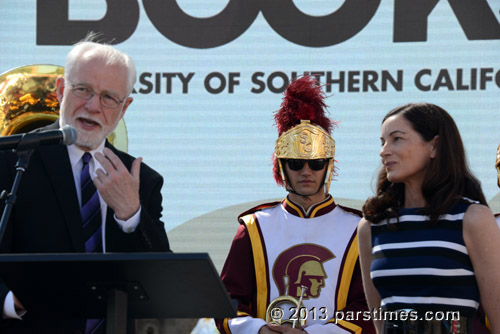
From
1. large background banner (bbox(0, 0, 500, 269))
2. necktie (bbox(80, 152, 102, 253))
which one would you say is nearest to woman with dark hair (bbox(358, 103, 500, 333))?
necktie (bbox(80, 152, 102, 253))

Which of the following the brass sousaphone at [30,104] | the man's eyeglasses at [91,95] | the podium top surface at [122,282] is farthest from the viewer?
the brass sousaphone at [30,104]

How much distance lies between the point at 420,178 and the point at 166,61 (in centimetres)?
256

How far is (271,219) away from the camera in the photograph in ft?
14.2

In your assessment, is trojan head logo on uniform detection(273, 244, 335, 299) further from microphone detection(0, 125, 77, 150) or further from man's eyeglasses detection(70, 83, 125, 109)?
microphone detection(0, 125, 77, 150)

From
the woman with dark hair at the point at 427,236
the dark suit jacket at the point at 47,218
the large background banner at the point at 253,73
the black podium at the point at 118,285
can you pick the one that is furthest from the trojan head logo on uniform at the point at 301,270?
the black podium at the point at 118,285

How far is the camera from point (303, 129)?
4426 millimetres

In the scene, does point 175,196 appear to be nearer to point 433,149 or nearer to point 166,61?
point 166,61

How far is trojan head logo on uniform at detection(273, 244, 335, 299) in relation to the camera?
406 centimetres

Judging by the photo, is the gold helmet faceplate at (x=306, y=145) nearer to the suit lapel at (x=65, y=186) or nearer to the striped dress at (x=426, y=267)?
the striped dress at (x=426, y=267)

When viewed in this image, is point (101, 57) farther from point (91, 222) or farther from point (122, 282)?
point (122, 282)

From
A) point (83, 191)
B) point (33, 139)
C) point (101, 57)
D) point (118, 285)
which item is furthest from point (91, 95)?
point (118, 285)

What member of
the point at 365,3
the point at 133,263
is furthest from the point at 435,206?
the point at 365,3

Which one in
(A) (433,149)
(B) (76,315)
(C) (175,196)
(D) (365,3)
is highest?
(D) (365,3)

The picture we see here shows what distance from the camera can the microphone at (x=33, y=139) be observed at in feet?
8.18
